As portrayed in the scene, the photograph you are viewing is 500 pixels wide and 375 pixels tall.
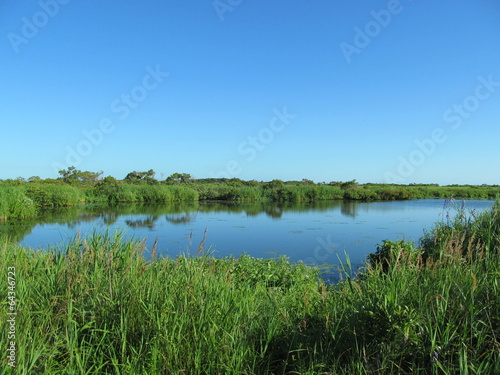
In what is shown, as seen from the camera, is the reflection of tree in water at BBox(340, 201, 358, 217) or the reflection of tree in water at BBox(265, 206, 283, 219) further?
the reflection of tree in water at BBox(340, 201, 358, 217)

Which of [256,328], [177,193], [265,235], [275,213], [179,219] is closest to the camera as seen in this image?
[256,328]

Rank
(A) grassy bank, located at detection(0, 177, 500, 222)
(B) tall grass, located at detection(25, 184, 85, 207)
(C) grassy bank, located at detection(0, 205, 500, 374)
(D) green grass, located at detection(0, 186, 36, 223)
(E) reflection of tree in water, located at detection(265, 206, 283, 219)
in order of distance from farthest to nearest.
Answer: (A) grassy bank, located at detection(0, 177, 500, 222)
(B) tall grass, located at detection(25, 184, 85, 207)
(E) reflection of tree in water, located at detection(265, 206, 283, 219)
(D) green grass, located at detection(0, 186, 36, 223)
(C) grassy bank, located at detection(0, 205, 500, 374)

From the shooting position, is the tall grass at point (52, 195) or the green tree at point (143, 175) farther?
the green tree at point (143, 175)

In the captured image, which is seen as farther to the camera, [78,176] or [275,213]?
[78,176]

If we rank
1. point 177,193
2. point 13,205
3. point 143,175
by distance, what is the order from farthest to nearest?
point 143,175 → point 177,193 → point 13,205

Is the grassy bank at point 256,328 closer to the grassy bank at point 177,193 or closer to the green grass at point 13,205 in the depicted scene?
the green grass at point 13,205

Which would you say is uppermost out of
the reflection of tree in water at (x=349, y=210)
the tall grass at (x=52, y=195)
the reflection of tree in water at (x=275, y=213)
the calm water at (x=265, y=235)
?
the tall grass at (x=52, y=195)

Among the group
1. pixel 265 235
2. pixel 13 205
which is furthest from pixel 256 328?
pixel 13 205

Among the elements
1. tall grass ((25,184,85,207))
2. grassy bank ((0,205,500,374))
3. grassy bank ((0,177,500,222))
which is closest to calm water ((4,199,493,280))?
grassy bank ((0,205,500,374))

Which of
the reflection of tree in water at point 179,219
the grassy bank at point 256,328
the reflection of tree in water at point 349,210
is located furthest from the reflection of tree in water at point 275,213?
the grassy bank at point 256,328

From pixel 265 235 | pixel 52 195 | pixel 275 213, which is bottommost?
pixel 265 235

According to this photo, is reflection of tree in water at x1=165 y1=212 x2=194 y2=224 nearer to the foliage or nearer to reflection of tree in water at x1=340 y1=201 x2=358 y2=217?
reflection of tree in water at x1=340 y1=201 x2=358 y2=217

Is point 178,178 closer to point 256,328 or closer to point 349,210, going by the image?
point 349,210

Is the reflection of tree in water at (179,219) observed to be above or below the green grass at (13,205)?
below
